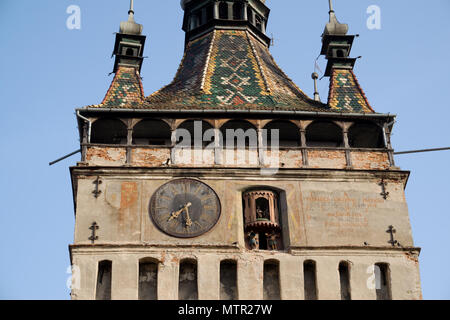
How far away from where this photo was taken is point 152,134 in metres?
25.5

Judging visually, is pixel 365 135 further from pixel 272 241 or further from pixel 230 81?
pixel 272 241

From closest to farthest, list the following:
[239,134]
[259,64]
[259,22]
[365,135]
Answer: [239,134]
[365,135]
[259,64]
[259,22]

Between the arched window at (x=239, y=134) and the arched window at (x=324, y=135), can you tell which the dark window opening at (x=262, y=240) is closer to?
the arched window at (x=239, y=134)

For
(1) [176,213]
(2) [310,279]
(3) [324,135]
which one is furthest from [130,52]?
(2) [310,279]

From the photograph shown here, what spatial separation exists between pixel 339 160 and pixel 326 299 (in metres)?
3.62

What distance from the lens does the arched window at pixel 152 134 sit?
2520 cm

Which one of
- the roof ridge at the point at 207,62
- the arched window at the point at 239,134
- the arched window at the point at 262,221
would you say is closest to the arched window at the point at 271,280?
the arched window at the point at 262,221

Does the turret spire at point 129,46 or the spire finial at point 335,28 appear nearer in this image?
the turret spire at point 129,46

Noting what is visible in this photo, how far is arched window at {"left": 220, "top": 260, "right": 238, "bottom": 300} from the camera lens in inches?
885

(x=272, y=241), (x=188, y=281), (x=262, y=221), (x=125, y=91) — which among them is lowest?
(x=188, y=281)

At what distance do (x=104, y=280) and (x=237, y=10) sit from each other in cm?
1074

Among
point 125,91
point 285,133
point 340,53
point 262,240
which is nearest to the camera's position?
point 262,240

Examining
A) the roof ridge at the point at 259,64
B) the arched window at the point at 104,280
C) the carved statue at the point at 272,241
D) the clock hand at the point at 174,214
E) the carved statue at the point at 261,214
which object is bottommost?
the arched window at the point at 104,280

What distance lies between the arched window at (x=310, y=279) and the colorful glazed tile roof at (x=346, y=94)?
4403mm
